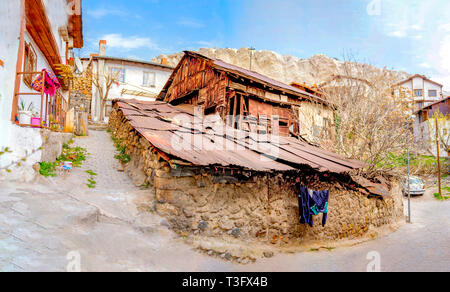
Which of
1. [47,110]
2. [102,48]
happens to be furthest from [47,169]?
[102,48]

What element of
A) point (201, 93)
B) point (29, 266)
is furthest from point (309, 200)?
point (201, 93)

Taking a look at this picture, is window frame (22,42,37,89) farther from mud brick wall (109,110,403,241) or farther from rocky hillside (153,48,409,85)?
rocky hillside (153,48,409,85)

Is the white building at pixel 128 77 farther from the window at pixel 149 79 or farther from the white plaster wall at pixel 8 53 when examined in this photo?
the white plaster wall at pixel 8 53

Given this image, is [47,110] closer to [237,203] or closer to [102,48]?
[237,203]

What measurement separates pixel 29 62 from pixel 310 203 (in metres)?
10.1

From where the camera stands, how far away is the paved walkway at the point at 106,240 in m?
4.08

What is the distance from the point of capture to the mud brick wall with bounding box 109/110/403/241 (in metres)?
6.40

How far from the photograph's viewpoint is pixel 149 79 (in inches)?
1011

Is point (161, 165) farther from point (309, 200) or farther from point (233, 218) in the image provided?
point (309, 200)

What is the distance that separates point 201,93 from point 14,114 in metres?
8.42

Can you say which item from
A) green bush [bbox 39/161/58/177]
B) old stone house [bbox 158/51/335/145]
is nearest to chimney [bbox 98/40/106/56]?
old stone house [bbox 158/51/335/145]

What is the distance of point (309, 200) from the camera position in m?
8.13

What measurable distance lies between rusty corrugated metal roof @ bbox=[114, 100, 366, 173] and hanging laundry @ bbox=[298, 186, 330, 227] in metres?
0.91

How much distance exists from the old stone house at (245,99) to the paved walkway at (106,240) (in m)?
5.81
